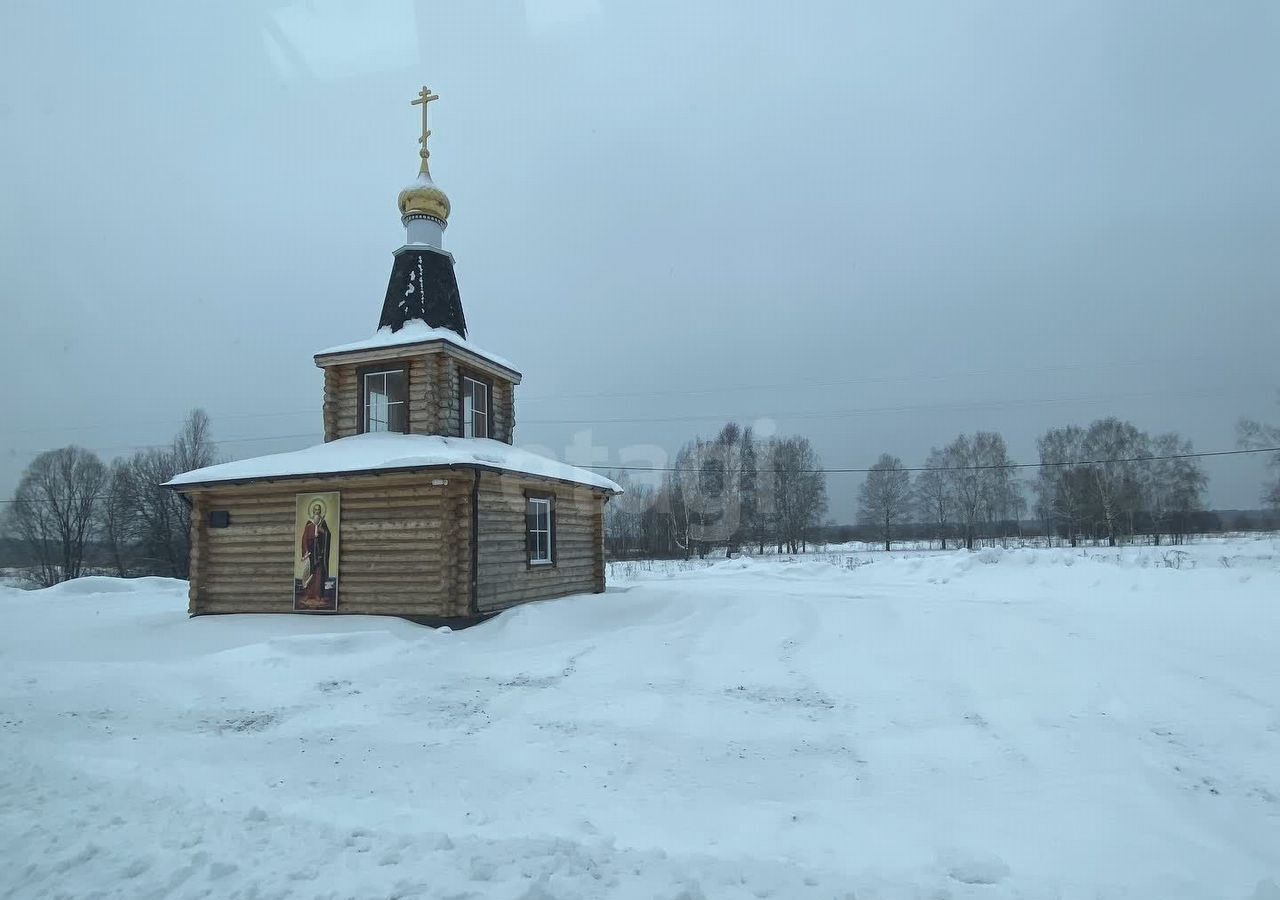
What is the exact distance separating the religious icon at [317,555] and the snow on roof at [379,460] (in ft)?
2.28

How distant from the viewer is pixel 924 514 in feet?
173

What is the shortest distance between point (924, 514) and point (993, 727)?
165 feet

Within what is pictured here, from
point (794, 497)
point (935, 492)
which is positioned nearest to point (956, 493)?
point (935, 492)

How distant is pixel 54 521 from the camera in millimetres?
42656

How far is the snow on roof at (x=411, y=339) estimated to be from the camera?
560 inches

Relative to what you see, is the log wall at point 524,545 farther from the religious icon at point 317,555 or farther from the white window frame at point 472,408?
the religious icon at point 317,555

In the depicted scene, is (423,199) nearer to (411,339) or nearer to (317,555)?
(411,339)

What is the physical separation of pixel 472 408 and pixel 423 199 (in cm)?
539

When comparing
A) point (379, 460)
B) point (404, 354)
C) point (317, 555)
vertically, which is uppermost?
point (404, 354)

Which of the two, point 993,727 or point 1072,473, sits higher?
point 1072,473

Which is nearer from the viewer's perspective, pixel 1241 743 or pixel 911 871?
pixel 911 871

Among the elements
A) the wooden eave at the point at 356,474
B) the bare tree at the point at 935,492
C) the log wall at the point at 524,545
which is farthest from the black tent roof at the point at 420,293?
the bare tree at the point at 935,492

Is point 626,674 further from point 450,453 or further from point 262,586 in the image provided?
point 262,586

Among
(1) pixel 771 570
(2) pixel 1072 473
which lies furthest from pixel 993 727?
(2) pixel 1072 473
